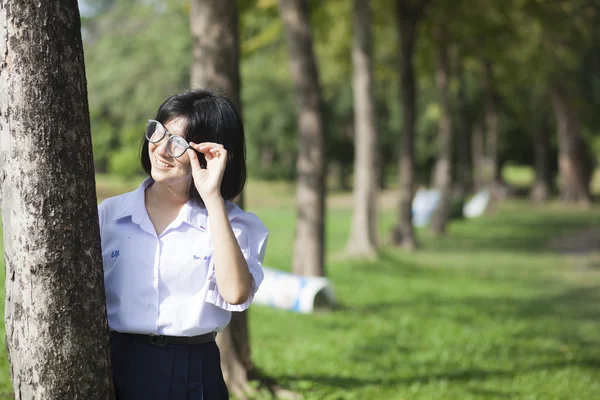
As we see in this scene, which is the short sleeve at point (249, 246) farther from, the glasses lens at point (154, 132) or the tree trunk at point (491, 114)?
the tree trunk at point (491, 114)

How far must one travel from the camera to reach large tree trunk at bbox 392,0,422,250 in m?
18.0

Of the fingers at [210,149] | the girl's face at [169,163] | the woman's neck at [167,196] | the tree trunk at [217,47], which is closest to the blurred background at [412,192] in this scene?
the tree trunk at [217,47]

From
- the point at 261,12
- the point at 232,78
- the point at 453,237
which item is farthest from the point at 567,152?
the point at 232,78

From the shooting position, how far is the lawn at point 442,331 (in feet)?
21.5

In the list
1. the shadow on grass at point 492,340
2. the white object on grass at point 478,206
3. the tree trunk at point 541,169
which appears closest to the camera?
the shadow on grass at point 492,340

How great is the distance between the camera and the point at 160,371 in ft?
9.10

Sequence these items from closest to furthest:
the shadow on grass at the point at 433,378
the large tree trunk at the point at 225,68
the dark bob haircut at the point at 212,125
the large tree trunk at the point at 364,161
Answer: the dark bob haircut at the point at 212,125 < the large tree trunk at the point at 225,68 < the shadow on grass at the point at 433,378 < the large tree trunk at the point at 364,161

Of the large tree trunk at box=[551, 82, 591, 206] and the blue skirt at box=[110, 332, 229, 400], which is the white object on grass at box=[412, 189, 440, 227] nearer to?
the large tree trunk at box=[551, 82, 591, 206]

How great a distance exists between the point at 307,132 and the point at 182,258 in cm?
769

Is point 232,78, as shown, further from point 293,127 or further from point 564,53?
point 293,127

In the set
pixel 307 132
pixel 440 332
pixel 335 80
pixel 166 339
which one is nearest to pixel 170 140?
pixel 166 339

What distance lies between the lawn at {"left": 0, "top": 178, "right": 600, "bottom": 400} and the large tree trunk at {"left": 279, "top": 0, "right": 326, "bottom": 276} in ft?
3.39

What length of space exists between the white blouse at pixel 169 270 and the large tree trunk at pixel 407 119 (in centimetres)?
1575

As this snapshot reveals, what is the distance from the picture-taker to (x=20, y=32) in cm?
259
